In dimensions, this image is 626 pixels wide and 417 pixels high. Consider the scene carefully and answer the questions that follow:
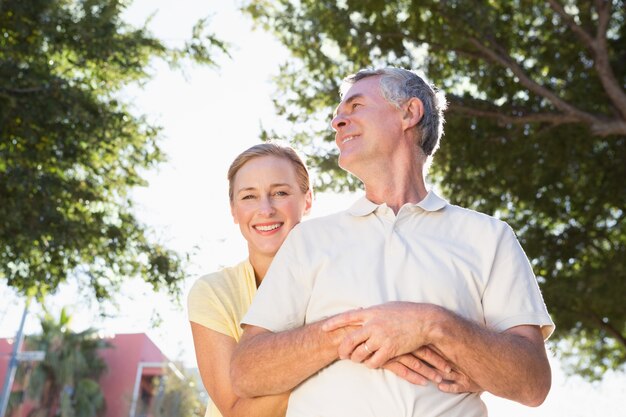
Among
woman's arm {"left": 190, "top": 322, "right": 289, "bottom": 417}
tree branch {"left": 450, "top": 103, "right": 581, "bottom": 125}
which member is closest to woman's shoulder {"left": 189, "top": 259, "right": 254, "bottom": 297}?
woman's arm {"left": 190, "top": 322, "right": 289, "bottom": 417}

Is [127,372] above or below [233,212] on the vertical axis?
above

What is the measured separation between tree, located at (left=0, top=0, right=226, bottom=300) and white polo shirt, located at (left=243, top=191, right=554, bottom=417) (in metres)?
9.01

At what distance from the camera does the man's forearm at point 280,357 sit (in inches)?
109

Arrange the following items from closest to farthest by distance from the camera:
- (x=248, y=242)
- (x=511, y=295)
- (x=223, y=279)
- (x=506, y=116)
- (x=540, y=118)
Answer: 1. (x=511, y=295)
2. (x=223, y=279)
3. (x=248, y=242)
4. (x=540, y=118)
5. (x=506, y=116)

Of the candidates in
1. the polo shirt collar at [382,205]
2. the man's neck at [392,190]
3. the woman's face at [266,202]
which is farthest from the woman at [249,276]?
the man's neck at [392,190]

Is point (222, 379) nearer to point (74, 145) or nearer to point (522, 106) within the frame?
point (74, 145)

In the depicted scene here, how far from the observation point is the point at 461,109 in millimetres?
13945

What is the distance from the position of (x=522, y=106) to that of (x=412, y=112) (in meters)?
11.6

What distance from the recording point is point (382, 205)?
3137mm

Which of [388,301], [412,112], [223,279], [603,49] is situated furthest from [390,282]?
[603,49]

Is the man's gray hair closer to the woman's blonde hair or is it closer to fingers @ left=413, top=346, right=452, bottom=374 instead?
the woman's blonde hair

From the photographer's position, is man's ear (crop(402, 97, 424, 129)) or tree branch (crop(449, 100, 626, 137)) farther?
tree branch (crop(449, 100, 626, 137))

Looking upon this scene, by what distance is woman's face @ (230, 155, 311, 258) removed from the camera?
3.85 m

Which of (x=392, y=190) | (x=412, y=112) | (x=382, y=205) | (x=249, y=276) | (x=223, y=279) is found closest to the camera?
(x=382, y=205)
